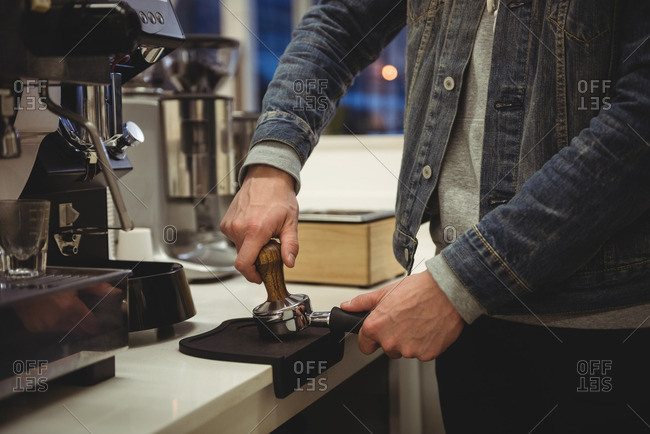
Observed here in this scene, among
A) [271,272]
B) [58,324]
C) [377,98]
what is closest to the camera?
[58,324]

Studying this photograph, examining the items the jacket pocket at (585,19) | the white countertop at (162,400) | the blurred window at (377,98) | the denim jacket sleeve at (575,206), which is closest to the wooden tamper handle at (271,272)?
the white countertop at (162,400)

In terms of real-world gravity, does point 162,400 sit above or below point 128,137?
below

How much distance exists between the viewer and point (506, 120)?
91 centimetres

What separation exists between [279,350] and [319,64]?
0.49 m

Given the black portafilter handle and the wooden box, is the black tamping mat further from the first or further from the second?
the wooden box

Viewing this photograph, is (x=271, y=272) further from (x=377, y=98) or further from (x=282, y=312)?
(x=377, y=98)

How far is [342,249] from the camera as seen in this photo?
56.5 inches

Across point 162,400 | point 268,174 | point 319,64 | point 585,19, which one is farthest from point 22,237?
point 585,19

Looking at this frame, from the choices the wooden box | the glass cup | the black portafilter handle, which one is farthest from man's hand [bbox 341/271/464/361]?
the wooden box

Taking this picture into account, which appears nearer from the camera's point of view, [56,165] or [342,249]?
[56,165]

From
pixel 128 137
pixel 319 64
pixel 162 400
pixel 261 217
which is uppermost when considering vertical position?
pixel 319 64

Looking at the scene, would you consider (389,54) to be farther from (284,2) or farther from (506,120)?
(506,120)

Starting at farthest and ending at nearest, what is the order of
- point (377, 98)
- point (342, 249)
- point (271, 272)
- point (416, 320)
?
point (377, 98) < point (342, 249) < point (271, 272) < point (416, 320)

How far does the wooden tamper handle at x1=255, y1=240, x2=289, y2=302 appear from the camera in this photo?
94 cm
